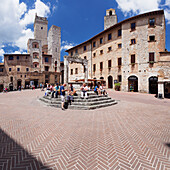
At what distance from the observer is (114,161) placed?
2596mm

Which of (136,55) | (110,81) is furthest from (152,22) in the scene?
(110,81)

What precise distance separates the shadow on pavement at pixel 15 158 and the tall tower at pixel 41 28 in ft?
168

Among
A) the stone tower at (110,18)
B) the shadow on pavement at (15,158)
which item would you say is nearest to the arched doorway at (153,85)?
the shadow on pavement at (15,158)

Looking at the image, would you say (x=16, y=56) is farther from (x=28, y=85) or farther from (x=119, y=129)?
(x=119, y=129)

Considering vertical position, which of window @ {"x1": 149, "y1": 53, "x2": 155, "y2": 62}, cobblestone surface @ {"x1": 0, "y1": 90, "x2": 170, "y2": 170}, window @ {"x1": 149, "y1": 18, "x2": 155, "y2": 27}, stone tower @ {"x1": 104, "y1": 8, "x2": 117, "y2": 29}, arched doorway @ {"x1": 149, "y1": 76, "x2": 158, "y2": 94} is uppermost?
stone tower @ {"x1": 104, "y1": 8, "x2": 117, "y2": 29}

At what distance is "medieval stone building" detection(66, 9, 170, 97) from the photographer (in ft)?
64.0

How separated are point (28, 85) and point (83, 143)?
3732 cm

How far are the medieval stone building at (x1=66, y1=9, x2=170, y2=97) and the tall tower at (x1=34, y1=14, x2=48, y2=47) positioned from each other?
97.3 ft

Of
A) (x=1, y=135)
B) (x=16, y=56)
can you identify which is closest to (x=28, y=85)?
(x=16, y=56)

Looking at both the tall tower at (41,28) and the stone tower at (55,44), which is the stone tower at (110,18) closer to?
the stone tower at (55,44)

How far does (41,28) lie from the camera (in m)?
46.5

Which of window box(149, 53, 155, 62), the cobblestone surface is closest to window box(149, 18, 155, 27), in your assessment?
window box(149, 53, 155, 62)

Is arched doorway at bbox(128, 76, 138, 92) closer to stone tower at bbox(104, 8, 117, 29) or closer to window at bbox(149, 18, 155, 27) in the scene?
window at bbox(149, 18, 155, 27)

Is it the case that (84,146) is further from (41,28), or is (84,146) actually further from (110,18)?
(41,28)
